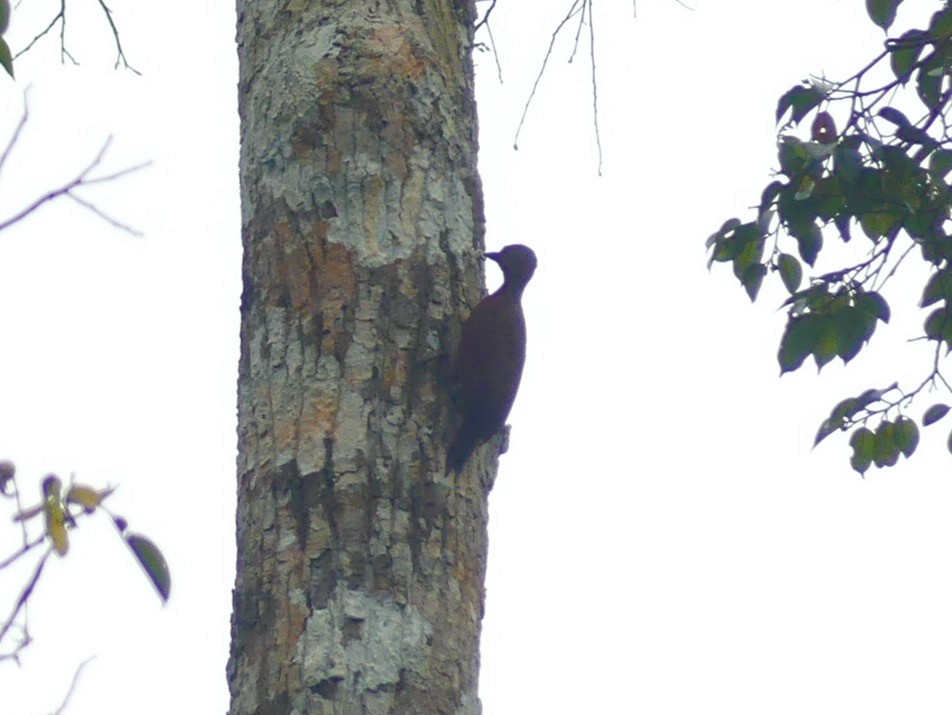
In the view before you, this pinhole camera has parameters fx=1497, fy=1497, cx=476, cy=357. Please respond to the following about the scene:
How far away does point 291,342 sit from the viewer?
2564 millimetres

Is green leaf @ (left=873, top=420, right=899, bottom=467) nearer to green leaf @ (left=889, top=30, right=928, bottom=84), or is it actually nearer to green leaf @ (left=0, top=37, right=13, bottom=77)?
green leaf @ (left=889, top=30, right=928, bottom=84)

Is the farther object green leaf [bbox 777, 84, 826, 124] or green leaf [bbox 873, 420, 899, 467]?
green leaf [bbox 873, 420, 899, 467]

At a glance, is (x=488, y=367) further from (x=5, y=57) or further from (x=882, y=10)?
(x=882, y=10)

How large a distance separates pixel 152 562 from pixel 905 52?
93.2 inches

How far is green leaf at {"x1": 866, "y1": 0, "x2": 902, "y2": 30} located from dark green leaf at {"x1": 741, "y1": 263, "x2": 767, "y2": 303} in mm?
581

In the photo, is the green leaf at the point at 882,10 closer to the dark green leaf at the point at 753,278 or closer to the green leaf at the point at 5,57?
the dark green leaf at the point at 753,278

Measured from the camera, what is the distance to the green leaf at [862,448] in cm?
337

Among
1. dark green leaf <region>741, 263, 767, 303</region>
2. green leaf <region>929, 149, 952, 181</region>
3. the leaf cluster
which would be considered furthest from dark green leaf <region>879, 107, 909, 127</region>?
the leaf cluster

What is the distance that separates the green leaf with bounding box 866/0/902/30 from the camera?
3.21 m

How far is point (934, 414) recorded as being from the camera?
3.31m

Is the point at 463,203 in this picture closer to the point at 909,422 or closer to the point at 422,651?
the point at 422,651

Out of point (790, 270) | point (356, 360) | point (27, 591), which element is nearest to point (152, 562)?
point (27, 591)

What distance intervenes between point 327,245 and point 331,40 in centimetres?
45

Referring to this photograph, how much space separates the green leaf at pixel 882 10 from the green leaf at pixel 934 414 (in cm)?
85
